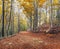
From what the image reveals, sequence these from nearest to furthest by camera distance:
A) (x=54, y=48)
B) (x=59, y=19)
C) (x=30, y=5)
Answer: (x=54, y=48) → (x=59, y=19) → (x=30, y=5)

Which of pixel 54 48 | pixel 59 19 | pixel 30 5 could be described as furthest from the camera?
pixel 30 5

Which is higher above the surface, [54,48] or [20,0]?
[20,0]

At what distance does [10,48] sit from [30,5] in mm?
24725

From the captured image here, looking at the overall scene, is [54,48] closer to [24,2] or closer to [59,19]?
[59,19]

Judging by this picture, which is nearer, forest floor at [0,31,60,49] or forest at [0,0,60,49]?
forest floor at [0,31,60,49]

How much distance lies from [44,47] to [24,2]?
1028 inches

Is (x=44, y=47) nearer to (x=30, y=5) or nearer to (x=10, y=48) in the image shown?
(x=10, y=48)

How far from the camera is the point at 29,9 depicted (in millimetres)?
36844

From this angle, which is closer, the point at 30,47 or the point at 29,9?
the point at 30,47

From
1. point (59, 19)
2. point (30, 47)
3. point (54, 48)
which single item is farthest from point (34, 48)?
point (59, 19)

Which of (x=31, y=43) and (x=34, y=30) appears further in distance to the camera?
(x=34, y=30)

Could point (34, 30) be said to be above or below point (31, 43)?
above

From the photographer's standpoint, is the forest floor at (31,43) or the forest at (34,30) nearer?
the forest floor at (31,43)

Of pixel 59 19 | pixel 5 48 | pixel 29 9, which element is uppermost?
pixel 29 9
